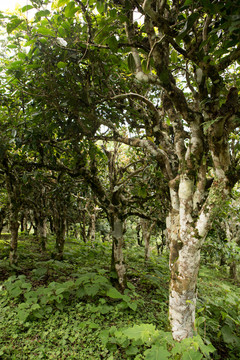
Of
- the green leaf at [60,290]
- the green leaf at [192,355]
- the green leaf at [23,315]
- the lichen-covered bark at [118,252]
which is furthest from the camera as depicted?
the lichen-covered bark at [118,252]

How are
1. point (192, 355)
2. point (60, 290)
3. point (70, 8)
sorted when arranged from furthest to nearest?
point (60, 290)
point (70, 8)
point (192, 355)

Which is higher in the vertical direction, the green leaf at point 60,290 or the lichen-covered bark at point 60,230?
the lichen-covered bark at point 60,230

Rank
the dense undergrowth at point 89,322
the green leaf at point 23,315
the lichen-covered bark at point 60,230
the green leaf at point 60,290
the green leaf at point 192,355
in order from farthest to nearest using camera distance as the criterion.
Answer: the lichen-covered bark at point 60,230
the green leaf at point 60,290
the green leaf at point 23,315
the dense undergrowth at point 89,322
the green leaf at point 192,355

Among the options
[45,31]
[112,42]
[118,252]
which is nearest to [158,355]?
[118,252]

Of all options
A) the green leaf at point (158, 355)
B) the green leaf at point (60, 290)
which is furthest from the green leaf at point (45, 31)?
the green leaf at point (60, 290)

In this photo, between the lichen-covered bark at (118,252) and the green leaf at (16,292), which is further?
the lichen-covered bark at (118,252)

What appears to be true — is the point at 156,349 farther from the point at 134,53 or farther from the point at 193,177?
the point at 134,53

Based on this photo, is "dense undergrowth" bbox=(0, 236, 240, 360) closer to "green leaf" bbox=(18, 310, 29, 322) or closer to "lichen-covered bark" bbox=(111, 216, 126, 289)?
"green leaf" bbox=(18, 310, 29, 322)

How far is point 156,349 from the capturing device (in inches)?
85.4

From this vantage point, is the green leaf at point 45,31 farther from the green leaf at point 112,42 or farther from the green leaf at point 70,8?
the green leaf at point 112,42

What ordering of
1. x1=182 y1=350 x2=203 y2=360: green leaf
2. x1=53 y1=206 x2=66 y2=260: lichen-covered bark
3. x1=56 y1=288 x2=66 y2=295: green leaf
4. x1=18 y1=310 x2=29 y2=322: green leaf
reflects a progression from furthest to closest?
x1=53 y1=206 x2=66 y2=260: lichen-covered bark < x1=56 y1=288 x2=66 y2=295: green leaf < x1=18 y1=310 x2=29 y2=322: green leaf < x1=182 y1=350 x2=203 y2=360: green leaf

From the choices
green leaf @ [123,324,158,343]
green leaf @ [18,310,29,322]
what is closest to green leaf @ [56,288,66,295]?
green leaf @ [18,310,29,322]

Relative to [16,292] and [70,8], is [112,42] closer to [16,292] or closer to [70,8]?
[70,8]

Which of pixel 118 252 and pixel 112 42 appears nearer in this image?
pixel 112 42
